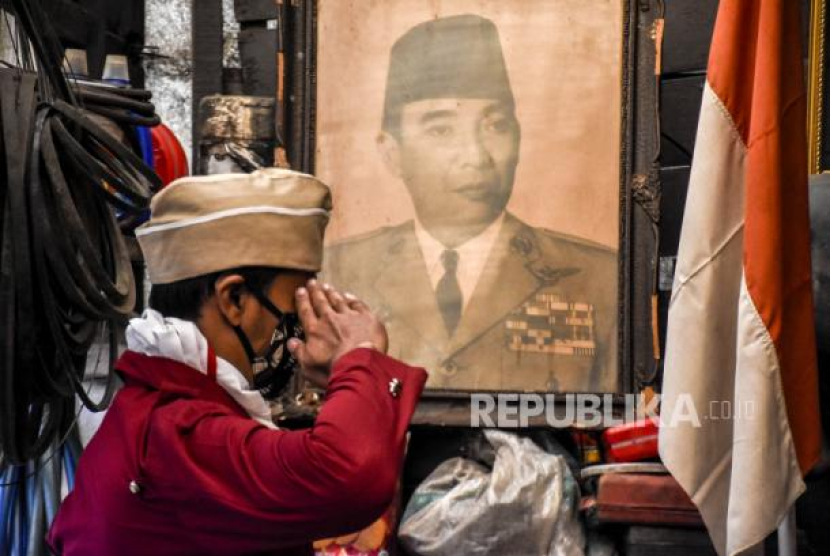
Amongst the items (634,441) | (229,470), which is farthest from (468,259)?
(229,470)

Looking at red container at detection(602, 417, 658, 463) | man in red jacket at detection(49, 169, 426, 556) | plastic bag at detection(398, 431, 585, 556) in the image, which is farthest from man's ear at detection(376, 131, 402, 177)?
man in red jacket at detection(49, 169, 426, 556)

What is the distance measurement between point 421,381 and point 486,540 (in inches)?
66.7

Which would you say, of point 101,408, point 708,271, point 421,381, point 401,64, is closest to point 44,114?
point 101,408

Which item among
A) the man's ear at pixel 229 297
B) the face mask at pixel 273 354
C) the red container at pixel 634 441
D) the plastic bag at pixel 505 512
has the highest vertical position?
the man's ear at pixel 229 297

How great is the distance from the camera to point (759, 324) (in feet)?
9.55

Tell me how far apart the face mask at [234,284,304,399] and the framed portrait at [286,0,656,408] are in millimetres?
1586

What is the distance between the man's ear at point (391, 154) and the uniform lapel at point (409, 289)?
19cm

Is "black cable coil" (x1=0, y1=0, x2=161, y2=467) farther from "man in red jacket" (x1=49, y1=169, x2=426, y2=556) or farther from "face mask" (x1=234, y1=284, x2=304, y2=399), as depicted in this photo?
"face mask" (x1=234, y1=284, x2=304, y2=399)

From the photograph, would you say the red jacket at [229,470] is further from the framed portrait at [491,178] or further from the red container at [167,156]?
the red container at [167,156]

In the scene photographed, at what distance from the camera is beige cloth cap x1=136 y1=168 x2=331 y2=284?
244cm

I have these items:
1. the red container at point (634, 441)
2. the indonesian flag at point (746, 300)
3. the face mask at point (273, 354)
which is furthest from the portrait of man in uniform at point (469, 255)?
the face mask at point (273, 354)

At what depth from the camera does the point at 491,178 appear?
4371mm

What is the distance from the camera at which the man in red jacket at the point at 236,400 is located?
7.25ft

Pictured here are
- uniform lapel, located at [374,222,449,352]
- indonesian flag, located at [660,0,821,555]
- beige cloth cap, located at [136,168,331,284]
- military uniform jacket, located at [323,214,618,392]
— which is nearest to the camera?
beige cloth cap, located at [136,168,331,284]
